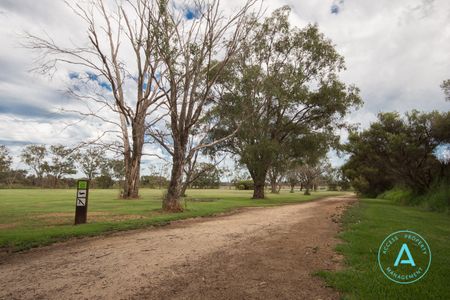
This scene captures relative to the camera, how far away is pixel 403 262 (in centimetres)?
541

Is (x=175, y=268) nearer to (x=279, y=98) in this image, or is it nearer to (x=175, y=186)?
(x=175, y=186)

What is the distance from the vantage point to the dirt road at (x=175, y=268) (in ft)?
13.6

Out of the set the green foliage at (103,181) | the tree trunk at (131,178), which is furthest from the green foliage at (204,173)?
the green foliage at (103,181)

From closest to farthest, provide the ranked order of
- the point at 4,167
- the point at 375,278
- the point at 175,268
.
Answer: the point at 375,278
the point at 175,268
the point at 4,167

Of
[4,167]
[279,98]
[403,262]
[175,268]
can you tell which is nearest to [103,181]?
[4,167]

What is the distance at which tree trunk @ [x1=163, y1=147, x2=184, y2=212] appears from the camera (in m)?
15.5

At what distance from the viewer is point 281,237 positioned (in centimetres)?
840

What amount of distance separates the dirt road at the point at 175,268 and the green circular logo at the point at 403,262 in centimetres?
88

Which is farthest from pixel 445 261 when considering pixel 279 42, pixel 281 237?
pixel 279 42

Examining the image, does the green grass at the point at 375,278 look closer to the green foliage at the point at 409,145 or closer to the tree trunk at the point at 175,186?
the tree trunk at the point at 175,186

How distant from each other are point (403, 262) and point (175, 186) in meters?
11.9

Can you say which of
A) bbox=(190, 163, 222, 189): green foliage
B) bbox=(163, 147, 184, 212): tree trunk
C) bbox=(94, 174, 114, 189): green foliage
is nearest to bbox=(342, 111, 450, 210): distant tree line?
bbox=(190, 163, 222, 189): green foliage

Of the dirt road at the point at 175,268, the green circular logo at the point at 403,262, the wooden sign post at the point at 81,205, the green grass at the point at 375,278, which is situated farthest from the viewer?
the wooden sign post at the point at 81,205

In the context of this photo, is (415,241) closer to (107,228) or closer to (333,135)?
(107,228)
